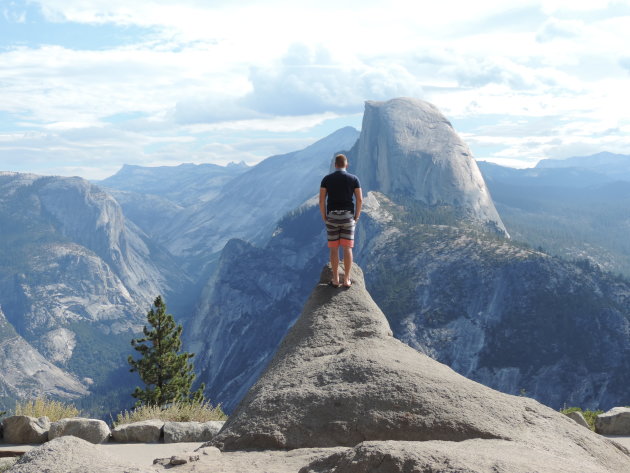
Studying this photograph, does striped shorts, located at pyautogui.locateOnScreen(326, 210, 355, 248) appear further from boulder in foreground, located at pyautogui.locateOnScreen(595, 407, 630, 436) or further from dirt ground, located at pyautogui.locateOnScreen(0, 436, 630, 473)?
boulder in foreground, located at pyautogui.locateOnScreen(595, 407, 630, 436)

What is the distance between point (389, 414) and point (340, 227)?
5812 millimetres

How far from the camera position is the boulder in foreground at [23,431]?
51.1 ft

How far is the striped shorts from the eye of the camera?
612 inches

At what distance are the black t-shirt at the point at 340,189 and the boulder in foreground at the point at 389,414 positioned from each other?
4113 millimetres

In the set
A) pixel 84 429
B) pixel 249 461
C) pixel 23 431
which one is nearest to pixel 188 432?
pixel 84 429

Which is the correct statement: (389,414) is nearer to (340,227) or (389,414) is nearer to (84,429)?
(340,227)

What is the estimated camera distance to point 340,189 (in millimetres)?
15531

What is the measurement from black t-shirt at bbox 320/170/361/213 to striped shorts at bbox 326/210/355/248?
0.15 m

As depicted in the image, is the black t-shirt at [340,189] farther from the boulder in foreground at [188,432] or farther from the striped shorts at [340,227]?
the boulder in foreground at [188,432]

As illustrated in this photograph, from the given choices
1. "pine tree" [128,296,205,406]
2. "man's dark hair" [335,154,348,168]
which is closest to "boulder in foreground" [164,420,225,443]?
"man's dark hair" [335,154,348,168]

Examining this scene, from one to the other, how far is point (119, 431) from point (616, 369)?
520ft

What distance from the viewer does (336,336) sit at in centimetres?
1375

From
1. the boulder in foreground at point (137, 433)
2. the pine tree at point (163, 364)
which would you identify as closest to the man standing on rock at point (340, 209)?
the boulder in foreground at point (137, 433)

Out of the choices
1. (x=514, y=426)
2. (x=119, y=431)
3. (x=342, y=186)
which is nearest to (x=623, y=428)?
(x=514, y=426)
